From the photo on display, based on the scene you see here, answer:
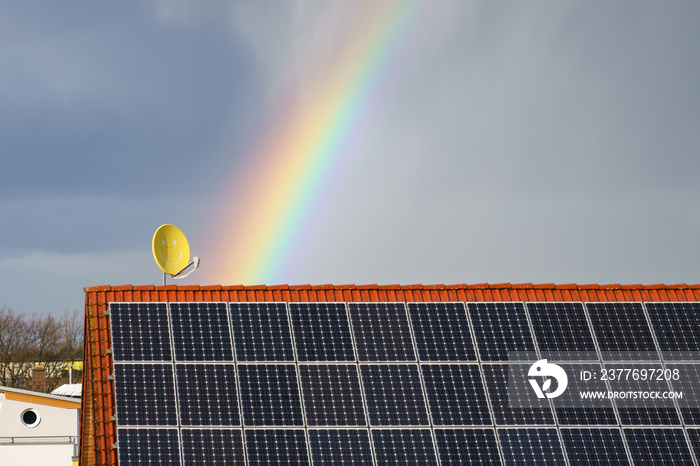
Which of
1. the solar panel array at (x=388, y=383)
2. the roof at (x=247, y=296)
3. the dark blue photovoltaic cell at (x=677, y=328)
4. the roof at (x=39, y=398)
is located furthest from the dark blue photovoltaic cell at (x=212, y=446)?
the roof at (x=39, y=398)

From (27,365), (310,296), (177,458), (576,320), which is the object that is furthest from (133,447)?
(27,365)

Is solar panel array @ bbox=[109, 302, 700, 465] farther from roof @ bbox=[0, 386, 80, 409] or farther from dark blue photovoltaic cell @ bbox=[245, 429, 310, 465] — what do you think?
roof @ bbox=[0, 386, 80, 409]

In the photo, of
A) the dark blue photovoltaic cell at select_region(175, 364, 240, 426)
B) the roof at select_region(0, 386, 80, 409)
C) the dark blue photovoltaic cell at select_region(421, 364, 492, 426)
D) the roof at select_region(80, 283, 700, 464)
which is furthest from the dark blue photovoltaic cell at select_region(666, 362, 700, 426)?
the roof at select_region(0, 386, 80, 409)

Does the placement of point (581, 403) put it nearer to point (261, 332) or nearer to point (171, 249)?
point (261, 332)

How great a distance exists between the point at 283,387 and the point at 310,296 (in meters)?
3.06

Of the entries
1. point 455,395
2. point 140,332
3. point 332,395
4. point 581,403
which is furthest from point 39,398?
point 581,403

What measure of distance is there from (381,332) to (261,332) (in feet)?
9.97

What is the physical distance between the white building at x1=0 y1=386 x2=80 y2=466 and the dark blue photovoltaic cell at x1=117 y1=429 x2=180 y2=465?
975 centimetres

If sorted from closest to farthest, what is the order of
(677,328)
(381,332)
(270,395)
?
(270,395) < (381,332) < (677,328)

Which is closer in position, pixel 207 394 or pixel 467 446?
pixel 467 446

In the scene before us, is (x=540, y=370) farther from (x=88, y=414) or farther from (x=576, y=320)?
(x=88, y=414)

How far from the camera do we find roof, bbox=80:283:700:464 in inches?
596

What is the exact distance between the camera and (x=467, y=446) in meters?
14.7

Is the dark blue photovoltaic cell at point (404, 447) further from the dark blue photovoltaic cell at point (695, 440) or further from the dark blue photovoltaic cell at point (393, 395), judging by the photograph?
the dark blue photovoltaic cell at point (695, 440)
